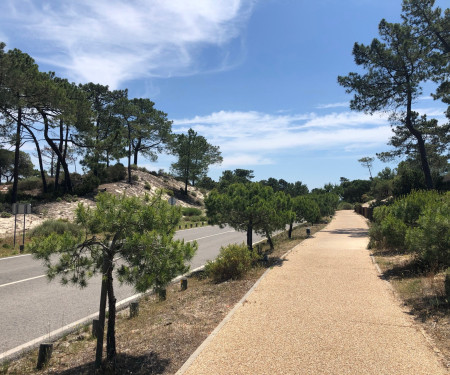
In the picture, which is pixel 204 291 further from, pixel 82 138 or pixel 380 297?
pixel 82 138

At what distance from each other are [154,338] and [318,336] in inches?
101

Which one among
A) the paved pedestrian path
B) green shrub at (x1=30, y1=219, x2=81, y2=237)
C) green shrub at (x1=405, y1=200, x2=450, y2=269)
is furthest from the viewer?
green shrub at (x1=30, y1=219, x2=81, y2=237)

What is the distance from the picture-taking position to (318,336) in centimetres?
501

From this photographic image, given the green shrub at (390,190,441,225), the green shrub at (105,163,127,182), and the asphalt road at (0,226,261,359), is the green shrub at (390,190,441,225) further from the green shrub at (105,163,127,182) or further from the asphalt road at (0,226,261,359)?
the green shrub at (105,163,127,182)

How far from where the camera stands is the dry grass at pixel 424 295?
5.17m

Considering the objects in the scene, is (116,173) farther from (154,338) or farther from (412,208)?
(154,338)

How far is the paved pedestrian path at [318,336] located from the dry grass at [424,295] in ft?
0.70

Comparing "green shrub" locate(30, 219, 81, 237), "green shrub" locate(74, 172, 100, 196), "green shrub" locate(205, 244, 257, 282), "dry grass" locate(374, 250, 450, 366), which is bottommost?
"dry grass" locate(374, 250, 450, 366)

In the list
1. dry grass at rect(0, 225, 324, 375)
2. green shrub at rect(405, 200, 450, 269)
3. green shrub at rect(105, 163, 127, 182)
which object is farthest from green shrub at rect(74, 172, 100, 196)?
green shrub at rect(405, 200, 450, 269)

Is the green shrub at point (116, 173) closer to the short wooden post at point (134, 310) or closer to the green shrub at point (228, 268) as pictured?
the green shrub at point (228, 268)

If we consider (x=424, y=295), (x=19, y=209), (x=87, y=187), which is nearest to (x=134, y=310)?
(x=424, y=295)

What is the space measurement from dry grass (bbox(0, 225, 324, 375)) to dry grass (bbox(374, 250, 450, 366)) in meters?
3.42

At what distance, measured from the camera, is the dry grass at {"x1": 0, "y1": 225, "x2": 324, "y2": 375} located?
4535 millimetres

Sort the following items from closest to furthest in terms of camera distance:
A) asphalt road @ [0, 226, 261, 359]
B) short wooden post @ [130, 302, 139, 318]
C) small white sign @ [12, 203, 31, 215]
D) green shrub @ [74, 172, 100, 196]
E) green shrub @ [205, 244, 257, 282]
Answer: asphalt road @ [0, 226, 261, 359]
short wooden post @ [130, 302, 139, 318]
green shrub @ [205, 244, 257, 282]
small white sign @ [12, 203, 31, 215]
green shrub @ [74, 172, 100, 196]
